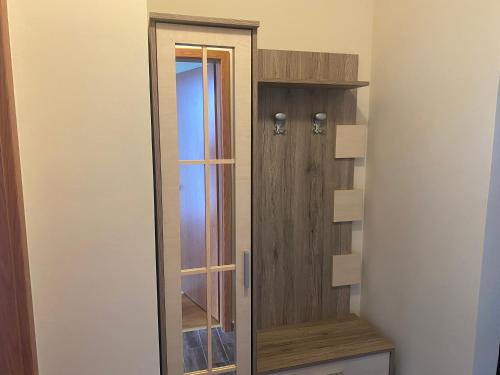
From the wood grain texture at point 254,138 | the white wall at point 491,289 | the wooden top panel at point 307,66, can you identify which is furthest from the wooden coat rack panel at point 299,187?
the white wall at point 491,289

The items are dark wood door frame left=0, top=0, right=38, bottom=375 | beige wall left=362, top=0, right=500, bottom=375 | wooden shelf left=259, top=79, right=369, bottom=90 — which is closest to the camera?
dark wood door frame left=0, top=0, right=38, bottom=375

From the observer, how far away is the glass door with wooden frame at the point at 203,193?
1.51m

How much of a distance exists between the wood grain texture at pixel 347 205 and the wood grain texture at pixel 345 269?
24 cm

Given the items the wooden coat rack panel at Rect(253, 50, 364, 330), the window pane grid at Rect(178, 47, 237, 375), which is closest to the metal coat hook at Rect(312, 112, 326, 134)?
the wooden coat rack panel at Rect(253, 50, 364, 330)

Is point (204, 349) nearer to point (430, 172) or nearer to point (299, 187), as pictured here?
point (299, 187)

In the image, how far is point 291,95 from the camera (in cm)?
213

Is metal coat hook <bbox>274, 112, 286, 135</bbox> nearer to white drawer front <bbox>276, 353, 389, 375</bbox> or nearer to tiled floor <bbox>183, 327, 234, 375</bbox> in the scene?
tiled floor <bbox>183, 327, 234, 375</bbox>

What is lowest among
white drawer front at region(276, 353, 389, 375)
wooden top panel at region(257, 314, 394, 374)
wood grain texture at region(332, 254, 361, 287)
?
white drawer front at region(276, 353, 389, 375)

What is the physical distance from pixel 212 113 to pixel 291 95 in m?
0.71

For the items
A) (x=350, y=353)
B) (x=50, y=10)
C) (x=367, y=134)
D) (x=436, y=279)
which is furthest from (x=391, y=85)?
(x=50, y=10)

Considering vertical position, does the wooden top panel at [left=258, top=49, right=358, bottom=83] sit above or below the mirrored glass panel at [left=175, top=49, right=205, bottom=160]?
above

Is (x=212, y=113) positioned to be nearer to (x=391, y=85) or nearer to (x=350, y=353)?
(x=391, y=85)

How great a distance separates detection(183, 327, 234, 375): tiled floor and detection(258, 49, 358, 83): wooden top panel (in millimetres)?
1280

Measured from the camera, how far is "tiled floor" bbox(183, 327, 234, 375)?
5.43 ft
